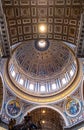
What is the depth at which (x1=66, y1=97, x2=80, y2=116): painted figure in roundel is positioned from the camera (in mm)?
19069

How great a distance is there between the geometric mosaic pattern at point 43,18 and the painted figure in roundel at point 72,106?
306 inches

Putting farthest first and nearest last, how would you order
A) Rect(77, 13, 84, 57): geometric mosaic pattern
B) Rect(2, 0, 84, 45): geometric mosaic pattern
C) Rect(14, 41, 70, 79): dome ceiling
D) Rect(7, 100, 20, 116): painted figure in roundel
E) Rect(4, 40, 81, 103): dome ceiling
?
1. Rect(14, 41, 70, 79): dome ceiling
2. Rect(4, 40, 81, 103): dome ceiling
3. Rect(7, 100, 20, 116): painted figure in roundel
4. Rect(77, 13, 84, 57): geometric mosaic pattern
5. Rect(2, 0, 84, 45): geometric mosaic pattern

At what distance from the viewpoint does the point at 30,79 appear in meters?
23.1

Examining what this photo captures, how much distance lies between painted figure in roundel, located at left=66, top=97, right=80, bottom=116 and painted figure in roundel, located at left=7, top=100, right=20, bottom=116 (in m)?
4.99

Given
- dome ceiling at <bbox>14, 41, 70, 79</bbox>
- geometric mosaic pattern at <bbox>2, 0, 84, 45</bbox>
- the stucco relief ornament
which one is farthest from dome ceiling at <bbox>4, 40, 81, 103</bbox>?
geometric mosaic pattern at <bbox>2, 0, 84, 45</bbox>

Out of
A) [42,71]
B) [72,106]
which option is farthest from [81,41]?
[42,71]

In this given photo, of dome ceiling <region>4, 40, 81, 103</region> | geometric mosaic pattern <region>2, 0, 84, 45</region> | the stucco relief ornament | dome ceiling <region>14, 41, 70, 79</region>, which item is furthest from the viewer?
dome ceiling <region>14, 41, 70, 79</region>

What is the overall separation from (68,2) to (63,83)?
→ 11528 mm

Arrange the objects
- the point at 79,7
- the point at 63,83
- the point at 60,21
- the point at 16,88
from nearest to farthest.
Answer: the point at 79,7 → the point at 60,21 → the point at 16,88 → the point at 63,83

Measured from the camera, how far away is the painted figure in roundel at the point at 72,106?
1907cm

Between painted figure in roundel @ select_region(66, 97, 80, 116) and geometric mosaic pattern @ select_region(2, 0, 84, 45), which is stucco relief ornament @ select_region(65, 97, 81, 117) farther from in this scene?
geometric mosaic pattern @ select_region(2, 0, 84, 45)

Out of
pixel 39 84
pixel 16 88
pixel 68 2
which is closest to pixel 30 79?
pixel 39 84

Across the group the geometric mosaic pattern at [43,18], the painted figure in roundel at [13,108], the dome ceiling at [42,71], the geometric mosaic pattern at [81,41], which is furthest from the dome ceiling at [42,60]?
the geometric mosaic pattern at [43,18]

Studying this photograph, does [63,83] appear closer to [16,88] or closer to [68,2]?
[16,88]
